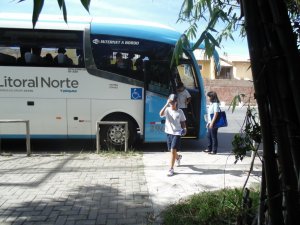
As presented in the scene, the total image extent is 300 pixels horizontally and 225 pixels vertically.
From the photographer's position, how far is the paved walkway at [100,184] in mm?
5465

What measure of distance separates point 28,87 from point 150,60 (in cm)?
303

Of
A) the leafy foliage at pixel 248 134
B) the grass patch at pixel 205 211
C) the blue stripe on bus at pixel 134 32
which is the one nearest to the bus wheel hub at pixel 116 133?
the blue stripe on bus at pixel 134 32

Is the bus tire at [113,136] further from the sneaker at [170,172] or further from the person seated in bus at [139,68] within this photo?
Result: the sneaker at [170,172]

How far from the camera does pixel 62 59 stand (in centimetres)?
1020

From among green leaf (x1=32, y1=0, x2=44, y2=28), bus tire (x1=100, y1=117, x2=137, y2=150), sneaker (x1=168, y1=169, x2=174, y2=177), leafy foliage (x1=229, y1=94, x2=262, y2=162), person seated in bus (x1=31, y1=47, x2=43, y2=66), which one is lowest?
sneaker (x1=168, y1=169, x2=174, y2=177)

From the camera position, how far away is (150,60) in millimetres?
10320

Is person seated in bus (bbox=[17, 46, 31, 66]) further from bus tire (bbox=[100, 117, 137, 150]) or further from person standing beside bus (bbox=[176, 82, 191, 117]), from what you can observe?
person standing beside bus (bbox=[176, 82, 191, 117])

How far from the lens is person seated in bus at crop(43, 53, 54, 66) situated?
A: 1016 cm

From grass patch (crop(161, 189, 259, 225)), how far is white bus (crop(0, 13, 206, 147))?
4.84m

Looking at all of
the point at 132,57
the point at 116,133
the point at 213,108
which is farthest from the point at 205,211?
the point at 132,57

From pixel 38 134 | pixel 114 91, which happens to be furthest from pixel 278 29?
pixel 38 134

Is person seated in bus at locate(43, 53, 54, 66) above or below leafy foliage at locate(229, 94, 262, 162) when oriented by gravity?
above

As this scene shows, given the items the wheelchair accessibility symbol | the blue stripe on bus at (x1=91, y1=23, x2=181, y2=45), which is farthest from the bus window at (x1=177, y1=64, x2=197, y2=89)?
the wheelchair accessibility symbol

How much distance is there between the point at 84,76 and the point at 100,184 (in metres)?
3.87
